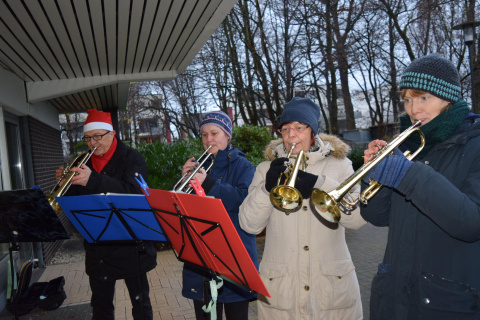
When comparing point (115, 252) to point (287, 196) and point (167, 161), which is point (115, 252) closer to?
point (287, 196)

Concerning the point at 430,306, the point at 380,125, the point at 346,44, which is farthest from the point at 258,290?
the point at 380,125

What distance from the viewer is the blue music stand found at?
8.82 ft

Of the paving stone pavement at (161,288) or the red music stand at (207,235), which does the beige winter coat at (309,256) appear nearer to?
the red music stand at (207,235)

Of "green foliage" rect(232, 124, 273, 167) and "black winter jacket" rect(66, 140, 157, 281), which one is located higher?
"green foliage" rect(232, 124, 273, 167)

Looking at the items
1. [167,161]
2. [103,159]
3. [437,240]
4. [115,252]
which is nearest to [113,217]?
[115,252]

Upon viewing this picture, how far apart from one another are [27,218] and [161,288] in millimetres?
2935

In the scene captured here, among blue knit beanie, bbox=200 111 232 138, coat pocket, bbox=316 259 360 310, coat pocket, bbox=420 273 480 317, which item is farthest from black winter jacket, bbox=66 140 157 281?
coat pocket, bbox=420 273 480 317

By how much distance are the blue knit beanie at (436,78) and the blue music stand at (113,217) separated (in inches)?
66.6

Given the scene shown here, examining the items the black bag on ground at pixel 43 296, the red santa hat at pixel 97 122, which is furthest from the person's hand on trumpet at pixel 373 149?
the black bag on ground at pixel 43 296

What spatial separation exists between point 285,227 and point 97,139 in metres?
2.04

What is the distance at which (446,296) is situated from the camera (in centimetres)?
167

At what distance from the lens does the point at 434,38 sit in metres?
18.8

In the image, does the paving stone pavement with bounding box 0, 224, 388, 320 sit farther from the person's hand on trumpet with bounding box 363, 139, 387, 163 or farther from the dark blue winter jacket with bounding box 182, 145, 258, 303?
the person's hand on trumpet with bounding box 363, 139, 387, 163

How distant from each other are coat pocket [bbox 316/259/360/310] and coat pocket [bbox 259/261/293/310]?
0.57 ft
